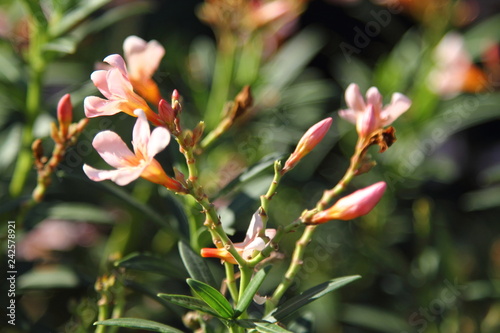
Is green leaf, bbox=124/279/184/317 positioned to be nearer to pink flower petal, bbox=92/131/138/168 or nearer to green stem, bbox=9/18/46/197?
pink flower petal, bbox=92/131/138/168

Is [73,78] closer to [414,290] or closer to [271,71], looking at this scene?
[271,71]

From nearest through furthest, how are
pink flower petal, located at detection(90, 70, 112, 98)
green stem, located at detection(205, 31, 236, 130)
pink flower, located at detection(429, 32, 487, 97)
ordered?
pink flower petal, located at detection(90, 70, 112, 98)
green stem, located at detection(205, 31, 236, 130)
pink flower, located at detection(429, 32, 487, 97)

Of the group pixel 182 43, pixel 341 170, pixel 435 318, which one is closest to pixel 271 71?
pixel 341 170

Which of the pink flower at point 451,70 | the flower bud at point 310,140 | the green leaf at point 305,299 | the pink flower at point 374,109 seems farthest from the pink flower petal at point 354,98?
the pink flower at point 451,70

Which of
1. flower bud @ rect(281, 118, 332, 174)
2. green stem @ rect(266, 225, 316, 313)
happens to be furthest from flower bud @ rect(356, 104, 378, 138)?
green stem @ rect(266, 225, 316, 313)

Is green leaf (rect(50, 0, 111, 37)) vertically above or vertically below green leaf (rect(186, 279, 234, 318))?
above

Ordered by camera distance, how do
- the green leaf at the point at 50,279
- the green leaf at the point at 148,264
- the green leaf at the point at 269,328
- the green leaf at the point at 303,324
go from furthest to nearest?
the green leaf at the point at 50,279 < the green leaf at the point at 303,324 < the green leaf at the point at 148,264 < the green leaf at the point at 269,328

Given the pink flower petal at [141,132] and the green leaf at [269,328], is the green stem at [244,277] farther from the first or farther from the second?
the pink flower petal at [141,132]
